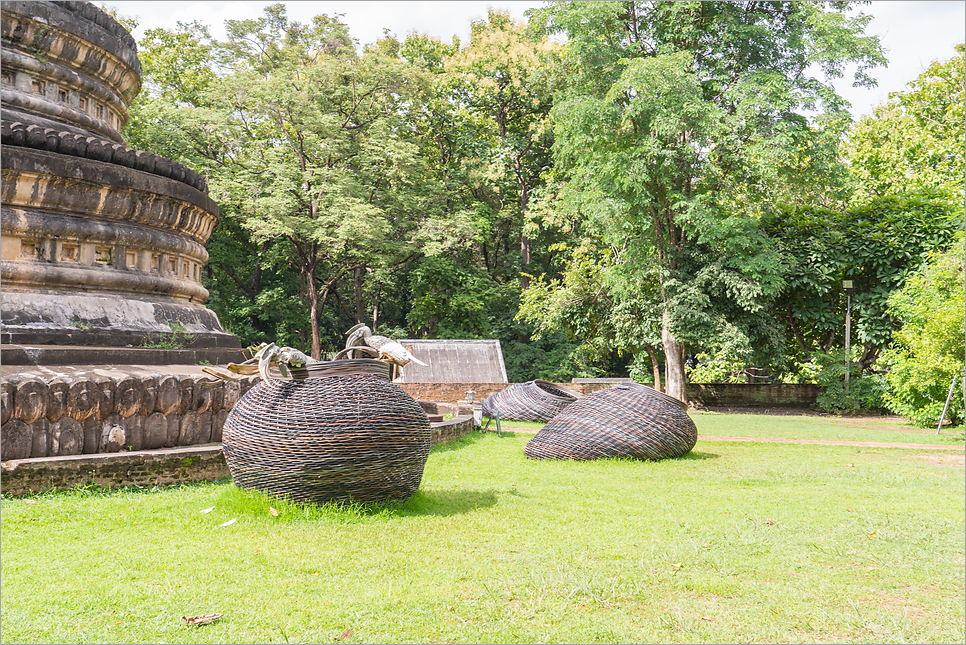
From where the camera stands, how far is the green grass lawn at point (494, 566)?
358 cm

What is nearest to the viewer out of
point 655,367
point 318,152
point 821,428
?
point 821,428

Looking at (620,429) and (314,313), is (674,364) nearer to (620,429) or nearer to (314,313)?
(620,429)

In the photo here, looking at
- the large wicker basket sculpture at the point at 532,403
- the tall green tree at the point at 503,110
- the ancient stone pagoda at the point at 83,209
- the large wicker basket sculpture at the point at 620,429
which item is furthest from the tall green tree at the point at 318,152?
the large wicker basket sculpture at the point at 620,429

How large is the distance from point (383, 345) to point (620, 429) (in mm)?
4084

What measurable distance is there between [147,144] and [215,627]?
1134 inches

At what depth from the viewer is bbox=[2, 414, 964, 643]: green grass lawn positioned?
3.58 meters

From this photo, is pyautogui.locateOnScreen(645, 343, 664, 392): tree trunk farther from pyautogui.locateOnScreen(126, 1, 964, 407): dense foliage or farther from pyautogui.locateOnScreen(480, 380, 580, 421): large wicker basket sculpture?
pyautogui.locateOnScreen(480, 380, 580, 421): large wicker basket sculpture

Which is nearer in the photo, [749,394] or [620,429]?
[620,429]

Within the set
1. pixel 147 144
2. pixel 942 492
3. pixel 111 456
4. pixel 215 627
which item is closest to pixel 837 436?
pixel 942 492

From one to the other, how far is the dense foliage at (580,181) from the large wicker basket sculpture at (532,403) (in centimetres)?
669

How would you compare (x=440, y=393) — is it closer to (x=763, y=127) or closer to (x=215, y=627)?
(x=763, y=127)

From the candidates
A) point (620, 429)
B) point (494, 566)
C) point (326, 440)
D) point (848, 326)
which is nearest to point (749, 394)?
point (848, 326)

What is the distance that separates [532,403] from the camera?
16.6 metres

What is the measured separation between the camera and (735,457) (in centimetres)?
1077
